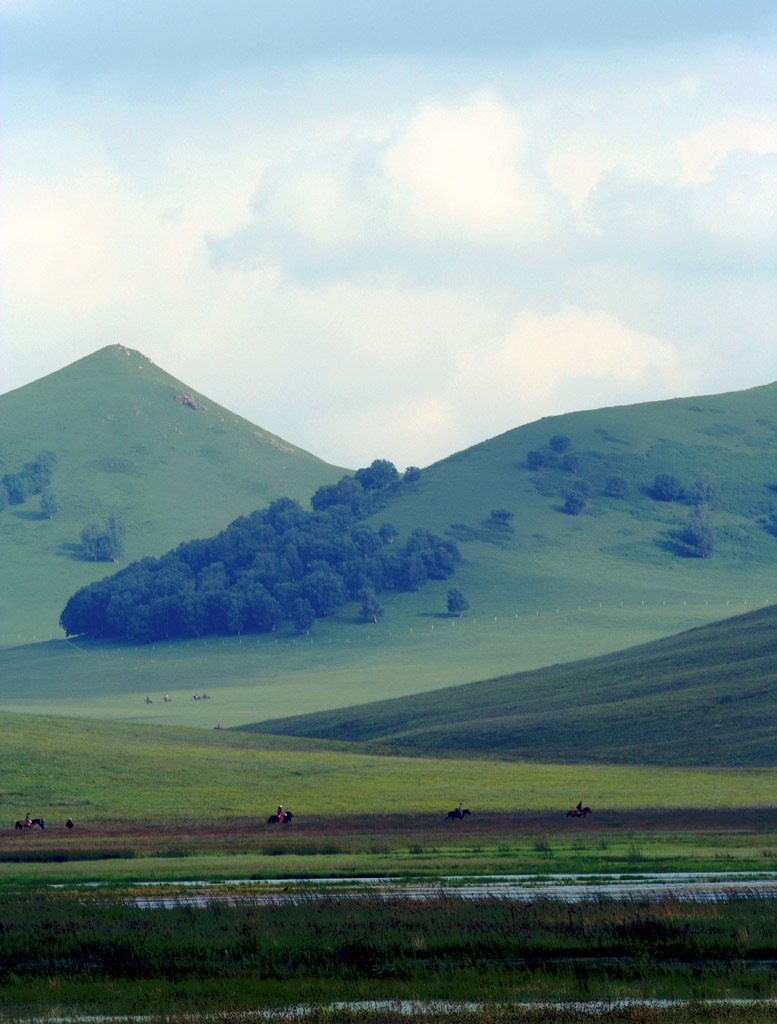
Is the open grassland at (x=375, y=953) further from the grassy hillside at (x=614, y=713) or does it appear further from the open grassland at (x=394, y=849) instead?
the grassy hillside at (x=614, y=713)

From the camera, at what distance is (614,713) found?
11869 cm

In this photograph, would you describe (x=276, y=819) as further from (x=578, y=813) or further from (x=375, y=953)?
(x=375, y=953)

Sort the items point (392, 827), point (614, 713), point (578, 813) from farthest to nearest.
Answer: point (614, 713) < point (578, 813) < point (392, 827)

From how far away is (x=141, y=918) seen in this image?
99.5 ft

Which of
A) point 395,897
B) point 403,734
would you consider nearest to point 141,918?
point 395,897

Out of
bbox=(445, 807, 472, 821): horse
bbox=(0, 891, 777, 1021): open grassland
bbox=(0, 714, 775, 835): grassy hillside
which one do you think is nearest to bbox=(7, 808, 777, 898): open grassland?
bbox=(445, 807, 472, 821): horse

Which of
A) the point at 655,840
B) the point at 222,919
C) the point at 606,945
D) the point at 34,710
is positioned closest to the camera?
the point at 606,945

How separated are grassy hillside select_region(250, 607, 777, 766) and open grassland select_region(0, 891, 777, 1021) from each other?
218 ft

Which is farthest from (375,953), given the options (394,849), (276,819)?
→ (276,819)

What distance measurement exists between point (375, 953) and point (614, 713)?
95.7 m

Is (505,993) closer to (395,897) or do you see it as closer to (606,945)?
(606,945)

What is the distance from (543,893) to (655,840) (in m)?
18.6

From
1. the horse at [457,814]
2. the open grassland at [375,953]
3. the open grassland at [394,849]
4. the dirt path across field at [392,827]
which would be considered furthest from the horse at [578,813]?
the open grassland at [375,953]

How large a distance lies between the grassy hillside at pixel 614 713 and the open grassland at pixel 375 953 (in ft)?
218
